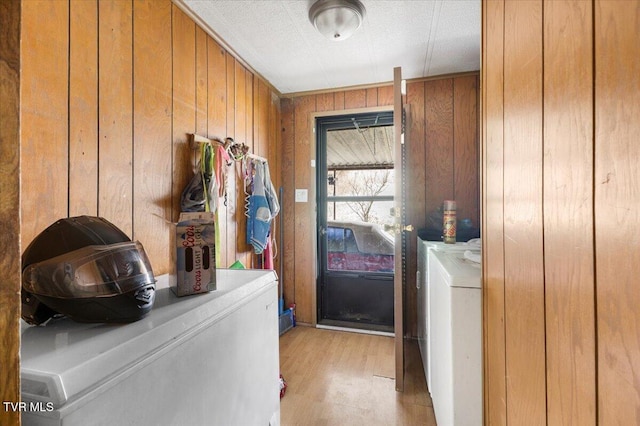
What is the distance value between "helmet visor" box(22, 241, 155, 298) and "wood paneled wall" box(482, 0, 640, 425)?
872mm

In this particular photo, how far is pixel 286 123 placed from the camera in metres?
2.96

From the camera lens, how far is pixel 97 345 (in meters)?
0.56

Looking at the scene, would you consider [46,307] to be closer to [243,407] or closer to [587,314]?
[243,407]

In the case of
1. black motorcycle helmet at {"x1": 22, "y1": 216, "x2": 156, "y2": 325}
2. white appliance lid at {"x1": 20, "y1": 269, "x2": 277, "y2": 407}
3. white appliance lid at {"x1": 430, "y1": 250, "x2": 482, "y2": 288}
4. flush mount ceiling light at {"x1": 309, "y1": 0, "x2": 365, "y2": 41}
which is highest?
flush mount ceiling light at {"x1": 309, "y1": 0, "x2": 365, "y2": 41}

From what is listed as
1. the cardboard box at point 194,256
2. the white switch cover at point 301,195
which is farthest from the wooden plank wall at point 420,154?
the cardboard box at point 194,256

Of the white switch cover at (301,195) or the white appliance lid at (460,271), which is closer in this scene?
the white appliance lid at (460,271)

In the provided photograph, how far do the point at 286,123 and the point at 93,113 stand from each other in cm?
194

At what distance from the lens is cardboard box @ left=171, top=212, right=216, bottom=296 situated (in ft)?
2.85

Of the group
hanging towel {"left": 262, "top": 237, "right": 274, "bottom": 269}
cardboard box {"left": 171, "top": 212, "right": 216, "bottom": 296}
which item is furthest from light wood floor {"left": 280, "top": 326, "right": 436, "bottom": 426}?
cardboard box {"left": 171, "top": 212, "right": 216, "bottom": 296}

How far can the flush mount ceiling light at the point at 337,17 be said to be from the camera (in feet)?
5.30

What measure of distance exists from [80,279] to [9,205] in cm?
37

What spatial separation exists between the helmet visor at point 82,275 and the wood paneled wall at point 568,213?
34.3 inches

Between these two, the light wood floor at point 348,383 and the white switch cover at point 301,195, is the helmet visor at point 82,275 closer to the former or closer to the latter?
A: the light wood floor at point 348,383

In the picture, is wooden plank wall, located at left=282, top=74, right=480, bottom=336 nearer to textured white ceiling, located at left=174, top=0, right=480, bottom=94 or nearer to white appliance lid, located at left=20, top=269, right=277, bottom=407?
textured white ceiling, located at left=174, top=0, right=480, bottom=94
